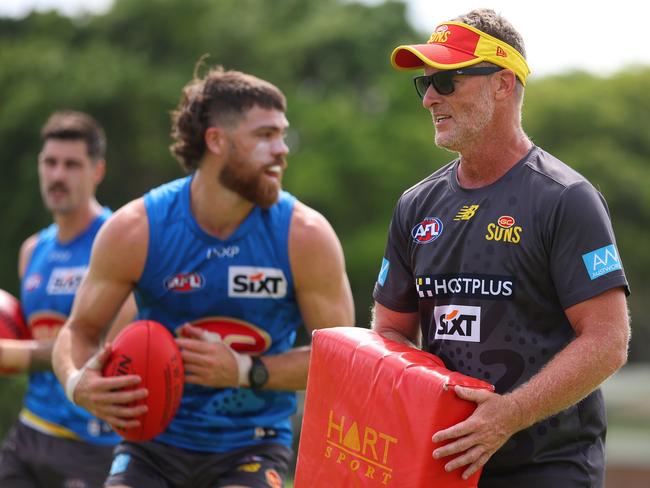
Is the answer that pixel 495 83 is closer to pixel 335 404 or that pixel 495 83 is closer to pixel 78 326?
pixel 335 404

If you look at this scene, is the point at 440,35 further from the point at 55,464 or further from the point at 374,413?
the point at 55,464

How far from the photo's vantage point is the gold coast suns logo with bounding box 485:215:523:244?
3.97 meters

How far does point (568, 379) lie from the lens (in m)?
3.67

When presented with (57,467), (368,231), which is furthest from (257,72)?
(57,467)

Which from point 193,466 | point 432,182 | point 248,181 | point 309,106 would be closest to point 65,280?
point 248,181

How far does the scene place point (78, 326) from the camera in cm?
561

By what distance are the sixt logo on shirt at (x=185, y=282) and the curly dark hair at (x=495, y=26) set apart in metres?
1.92

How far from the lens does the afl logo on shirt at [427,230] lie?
4239 millimetres

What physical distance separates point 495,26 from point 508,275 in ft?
3.11

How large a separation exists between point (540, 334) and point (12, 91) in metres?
32.2

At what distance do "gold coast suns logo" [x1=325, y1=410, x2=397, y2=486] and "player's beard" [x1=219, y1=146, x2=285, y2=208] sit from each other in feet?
5.56

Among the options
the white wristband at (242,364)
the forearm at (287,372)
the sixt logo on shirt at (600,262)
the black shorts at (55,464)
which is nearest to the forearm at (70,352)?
the white wristband at (242,364)

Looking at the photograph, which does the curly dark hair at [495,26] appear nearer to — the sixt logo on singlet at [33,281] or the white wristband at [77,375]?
the white wristband at [77,375]

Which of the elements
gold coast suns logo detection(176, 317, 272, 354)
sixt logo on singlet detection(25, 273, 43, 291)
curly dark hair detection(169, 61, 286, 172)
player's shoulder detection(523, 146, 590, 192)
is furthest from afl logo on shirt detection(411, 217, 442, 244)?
sixt logo on singlet detection(25, 273, 43, 291)
